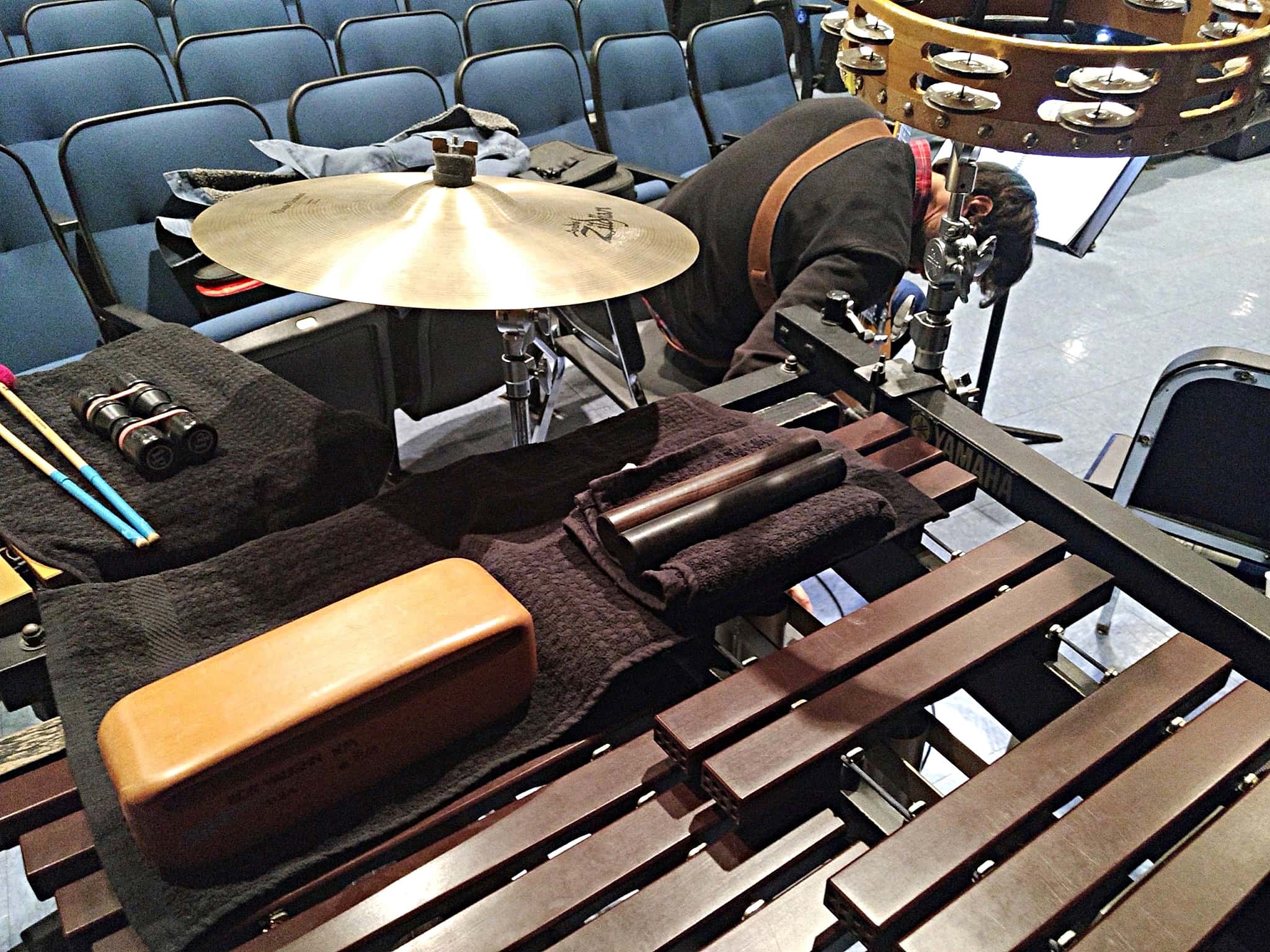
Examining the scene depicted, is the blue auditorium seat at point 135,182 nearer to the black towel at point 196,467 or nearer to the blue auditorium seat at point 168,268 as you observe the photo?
the blue auditorium seat at point 168,268

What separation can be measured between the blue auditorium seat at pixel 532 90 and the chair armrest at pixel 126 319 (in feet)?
3.52

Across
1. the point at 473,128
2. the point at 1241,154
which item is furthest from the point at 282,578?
the point at 1241,154

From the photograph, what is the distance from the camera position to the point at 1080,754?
0.72 meters

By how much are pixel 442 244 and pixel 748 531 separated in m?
0.41

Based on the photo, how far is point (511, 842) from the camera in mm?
673

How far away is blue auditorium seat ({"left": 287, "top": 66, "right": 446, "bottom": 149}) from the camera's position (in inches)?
85.9

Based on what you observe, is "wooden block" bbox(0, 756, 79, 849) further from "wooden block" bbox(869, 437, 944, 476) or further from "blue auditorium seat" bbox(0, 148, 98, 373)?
"blue auditorium seat" bbox(0, 148, 98, 373)

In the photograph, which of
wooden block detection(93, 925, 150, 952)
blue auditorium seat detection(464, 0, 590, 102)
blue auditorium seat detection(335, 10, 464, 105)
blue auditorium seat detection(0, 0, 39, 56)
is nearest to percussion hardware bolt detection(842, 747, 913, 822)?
wooden block detection(93, 925, 150, 952)

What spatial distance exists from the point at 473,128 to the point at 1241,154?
394 centimetres

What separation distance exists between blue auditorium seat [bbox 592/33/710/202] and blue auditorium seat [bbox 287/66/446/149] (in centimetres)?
52

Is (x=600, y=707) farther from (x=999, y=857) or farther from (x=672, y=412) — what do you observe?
(x=672, y=412)

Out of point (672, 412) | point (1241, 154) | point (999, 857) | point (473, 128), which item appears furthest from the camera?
point (1241, 154)

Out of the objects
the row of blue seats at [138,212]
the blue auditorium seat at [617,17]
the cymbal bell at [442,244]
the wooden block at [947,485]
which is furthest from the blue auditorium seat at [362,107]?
the wooden block at [947,485]

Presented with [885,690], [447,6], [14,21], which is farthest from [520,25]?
[885,690]
